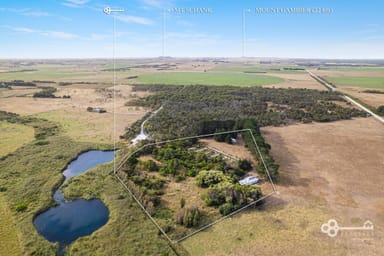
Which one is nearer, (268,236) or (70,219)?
(268,236)

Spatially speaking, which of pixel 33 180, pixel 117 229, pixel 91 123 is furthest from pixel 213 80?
pixel 117 229

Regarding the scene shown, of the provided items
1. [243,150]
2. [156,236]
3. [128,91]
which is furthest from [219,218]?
[128,91]

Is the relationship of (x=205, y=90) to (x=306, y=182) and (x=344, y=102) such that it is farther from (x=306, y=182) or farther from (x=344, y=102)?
(x=306, y=182)

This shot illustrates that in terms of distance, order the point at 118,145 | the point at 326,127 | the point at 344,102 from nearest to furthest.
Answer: the point at 118,145, the point at 326,127, the point at 344,102

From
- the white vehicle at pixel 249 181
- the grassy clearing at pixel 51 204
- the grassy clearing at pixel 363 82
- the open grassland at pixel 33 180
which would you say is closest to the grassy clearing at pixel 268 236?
the grassy clearing at pixel 51 204

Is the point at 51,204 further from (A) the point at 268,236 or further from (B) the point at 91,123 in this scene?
(B) the point at 91,123

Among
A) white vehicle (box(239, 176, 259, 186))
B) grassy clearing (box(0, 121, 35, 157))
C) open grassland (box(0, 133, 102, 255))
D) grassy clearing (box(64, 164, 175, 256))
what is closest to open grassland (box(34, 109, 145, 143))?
open grassland (box(0, 133, 102, 255))

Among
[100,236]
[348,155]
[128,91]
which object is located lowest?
[100,236]
